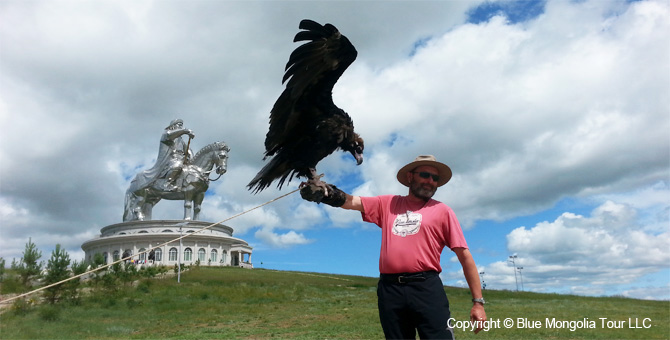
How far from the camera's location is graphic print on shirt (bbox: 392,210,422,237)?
3637mm

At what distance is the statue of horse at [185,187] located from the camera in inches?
1837

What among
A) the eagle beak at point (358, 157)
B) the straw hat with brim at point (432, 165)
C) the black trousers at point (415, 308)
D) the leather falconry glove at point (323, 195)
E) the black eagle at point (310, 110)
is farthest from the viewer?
the eagle beak at point (358, 157)

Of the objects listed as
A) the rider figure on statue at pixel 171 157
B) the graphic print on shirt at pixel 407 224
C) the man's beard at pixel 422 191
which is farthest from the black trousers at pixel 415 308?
the rider figure on statue at pixel 171 157

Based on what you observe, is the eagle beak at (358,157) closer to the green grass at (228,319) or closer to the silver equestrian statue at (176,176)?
the green grass at (228,319)

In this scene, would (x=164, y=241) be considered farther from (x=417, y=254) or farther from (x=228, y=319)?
(x=417, y=254)

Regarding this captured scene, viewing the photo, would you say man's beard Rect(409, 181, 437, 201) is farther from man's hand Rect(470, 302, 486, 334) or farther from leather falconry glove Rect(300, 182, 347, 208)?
man's hand Rect(470, 302, 486, 334)

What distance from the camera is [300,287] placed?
27.5 m

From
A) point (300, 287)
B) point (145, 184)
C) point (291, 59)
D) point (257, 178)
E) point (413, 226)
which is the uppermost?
point (145, 184)

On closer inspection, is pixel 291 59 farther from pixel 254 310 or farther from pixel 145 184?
pixel 145 184

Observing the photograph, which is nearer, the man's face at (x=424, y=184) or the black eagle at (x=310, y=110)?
the man's face at (x=424, y=184)

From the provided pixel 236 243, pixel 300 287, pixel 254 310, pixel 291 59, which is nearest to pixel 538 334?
pixel 254 310

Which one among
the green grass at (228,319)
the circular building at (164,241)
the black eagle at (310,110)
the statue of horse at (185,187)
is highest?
the statue of horse at (185,187)

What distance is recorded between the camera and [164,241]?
162 feet

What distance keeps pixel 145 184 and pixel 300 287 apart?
28.1 m
